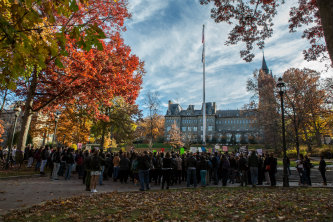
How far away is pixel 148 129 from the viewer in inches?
3155

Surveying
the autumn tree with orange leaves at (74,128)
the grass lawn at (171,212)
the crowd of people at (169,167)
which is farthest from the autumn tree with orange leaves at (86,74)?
the autumn tree with orange leaves at (74,128)

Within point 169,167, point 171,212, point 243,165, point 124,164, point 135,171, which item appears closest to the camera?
point 171,212

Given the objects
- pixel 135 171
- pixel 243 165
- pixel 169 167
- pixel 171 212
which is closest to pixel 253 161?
pixel 243 165

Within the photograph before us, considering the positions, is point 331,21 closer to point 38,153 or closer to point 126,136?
point 38,153

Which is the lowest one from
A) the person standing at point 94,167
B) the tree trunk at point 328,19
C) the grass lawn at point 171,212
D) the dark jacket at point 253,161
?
the grass lawn at point 171,212

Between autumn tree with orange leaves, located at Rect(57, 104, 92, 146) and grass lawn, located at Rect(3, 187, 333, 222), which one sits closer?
grass lawn, located at Rect(3, 187, 333, 222)

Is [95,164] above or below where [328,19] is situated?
Answer: below

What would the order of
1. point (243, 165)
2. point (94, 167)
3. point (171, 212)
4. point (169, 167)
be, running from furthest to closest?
point (243, 165) < point (169, 167) < point (94, 167) < point (171, 212)

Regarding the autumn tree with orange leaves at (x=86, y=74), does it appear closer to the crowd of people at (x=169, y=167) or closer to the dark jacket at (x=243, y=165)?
the crowd of people at (x=169, y=167)

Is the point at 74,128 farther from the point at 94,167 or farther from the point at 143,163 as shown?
the point at 143,163

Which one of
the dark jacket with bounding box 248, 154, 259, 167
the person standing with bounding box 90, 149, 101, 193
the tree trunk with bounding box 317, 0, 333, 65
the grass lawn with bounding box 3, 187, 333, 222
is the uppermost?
the tree trunk with bounding box 317, 0, 333, 65

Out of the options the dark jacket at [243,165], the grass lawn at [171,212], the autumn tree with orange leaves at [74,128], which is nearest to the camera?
the grass lawn at [171,212]

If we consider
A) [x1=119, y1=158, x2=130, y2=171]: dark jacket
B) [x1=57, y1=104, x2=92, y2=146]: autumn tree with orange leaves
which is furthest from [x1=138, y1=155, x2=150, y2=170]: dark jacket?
[x1=57, y1=104, x2=92, y2=146]: autumn tree with orange leaves

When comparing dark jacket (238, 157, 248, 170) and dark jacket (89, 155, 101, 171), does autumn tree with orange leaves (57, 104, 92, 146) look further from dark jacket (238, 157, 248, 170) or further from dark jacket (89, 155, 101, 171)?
dark jacket (238, 157, 248, 170)
